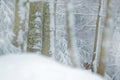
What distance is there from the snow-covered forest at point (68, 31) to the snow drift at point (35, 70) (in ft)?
0.27

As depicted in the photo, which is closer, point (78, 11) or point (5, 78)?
point (5, 78)

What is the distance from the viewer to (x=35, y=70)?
3.12m

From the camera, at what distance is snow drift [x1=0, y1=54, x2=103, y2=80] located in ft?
10.00

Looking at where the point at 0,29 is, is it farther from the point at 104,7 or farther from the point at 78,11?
the point at 104,7

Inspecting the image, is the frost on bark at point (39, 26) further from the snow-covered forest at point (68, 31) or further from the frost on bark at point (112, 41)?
the frost on bark at point (112, 41)

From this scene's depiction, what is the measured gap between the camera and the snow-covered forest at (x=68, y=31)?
331 cm

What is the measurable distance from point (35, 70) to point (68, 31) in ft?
1.86

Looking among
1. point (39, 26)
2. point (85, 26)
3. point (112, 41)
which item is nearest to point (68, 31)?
point (85, 26)

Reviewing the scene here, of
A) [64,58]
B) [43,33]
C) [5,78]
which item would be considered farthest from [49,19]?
[5,78]

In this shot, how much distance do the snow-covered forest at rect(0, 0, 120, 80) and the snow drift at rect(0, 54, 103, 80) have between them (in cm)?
8

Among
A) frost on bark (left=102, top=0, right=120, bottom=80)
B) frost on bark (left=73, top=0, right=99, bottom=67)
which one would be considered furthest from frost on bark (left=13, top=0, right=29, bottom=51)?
frost on bark (left=102, top=0, right=120, bottom=80)

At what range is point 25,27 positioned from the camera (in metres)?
3.42

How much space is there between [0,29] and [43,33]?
18.5 inches

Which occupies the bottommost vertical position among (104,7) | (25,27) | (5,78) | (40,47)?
(5,78)
